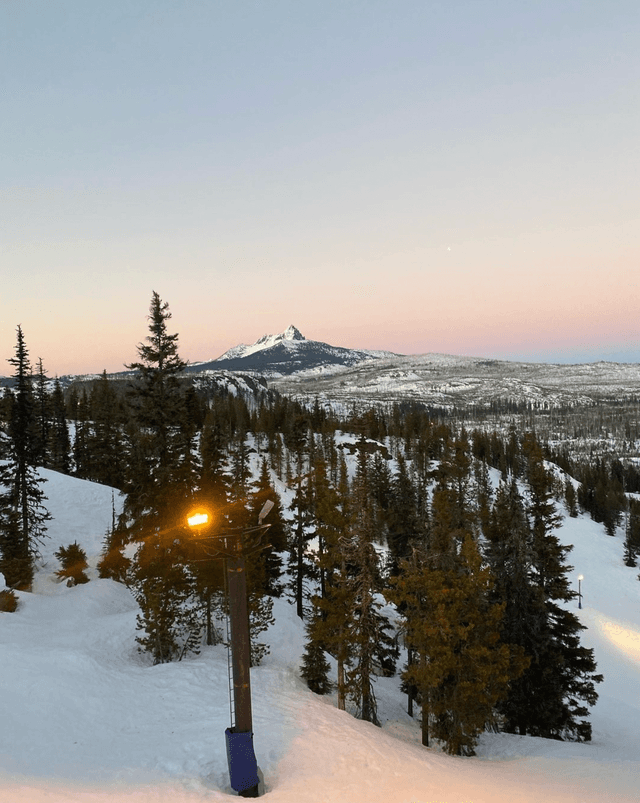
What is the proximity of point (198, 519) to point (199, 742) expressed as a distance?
7.84m

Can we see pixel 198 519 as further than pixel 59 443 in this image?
No

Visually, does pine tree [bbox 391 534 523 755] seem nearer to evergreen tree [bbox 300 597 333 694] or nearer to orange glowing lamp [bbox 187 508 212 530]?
evergreen tree [bbox 300 597 333 694]

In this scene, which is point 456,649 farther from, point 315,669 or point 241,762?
point 241,762

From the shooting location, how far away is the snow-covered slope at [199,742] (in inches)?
434

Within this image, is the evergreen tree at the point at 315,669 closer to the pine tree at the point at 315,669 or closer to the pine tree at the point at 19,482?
the pine tree at the point at 315,669

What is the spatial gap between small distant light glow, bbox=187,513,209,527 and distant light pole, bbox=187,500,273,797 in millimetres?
1031

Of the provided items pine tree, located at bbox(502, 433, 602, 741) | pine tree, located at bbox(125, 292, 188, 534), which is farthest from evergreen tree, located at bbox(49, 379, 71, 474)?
pine tree, located at bbox(502, 433, 602, 741)

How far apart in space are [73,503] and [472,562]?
4063cm

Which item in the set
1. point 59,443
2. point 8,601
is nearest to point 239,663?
point 8,601

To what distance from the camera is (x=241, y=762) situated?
34.8 feet

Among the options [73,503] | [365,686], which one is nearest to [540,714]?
[365,686]

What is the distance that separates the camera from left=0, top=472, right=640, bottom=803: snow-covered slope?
11031 millimetres

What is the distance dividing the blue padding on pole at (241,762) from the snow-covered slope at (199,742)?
295 millimetres

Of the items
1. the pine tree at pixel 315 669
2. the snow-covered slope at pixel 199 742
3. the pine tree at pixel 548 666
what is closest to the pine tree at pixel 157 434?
the snow-covered slope at pixel 199 742
